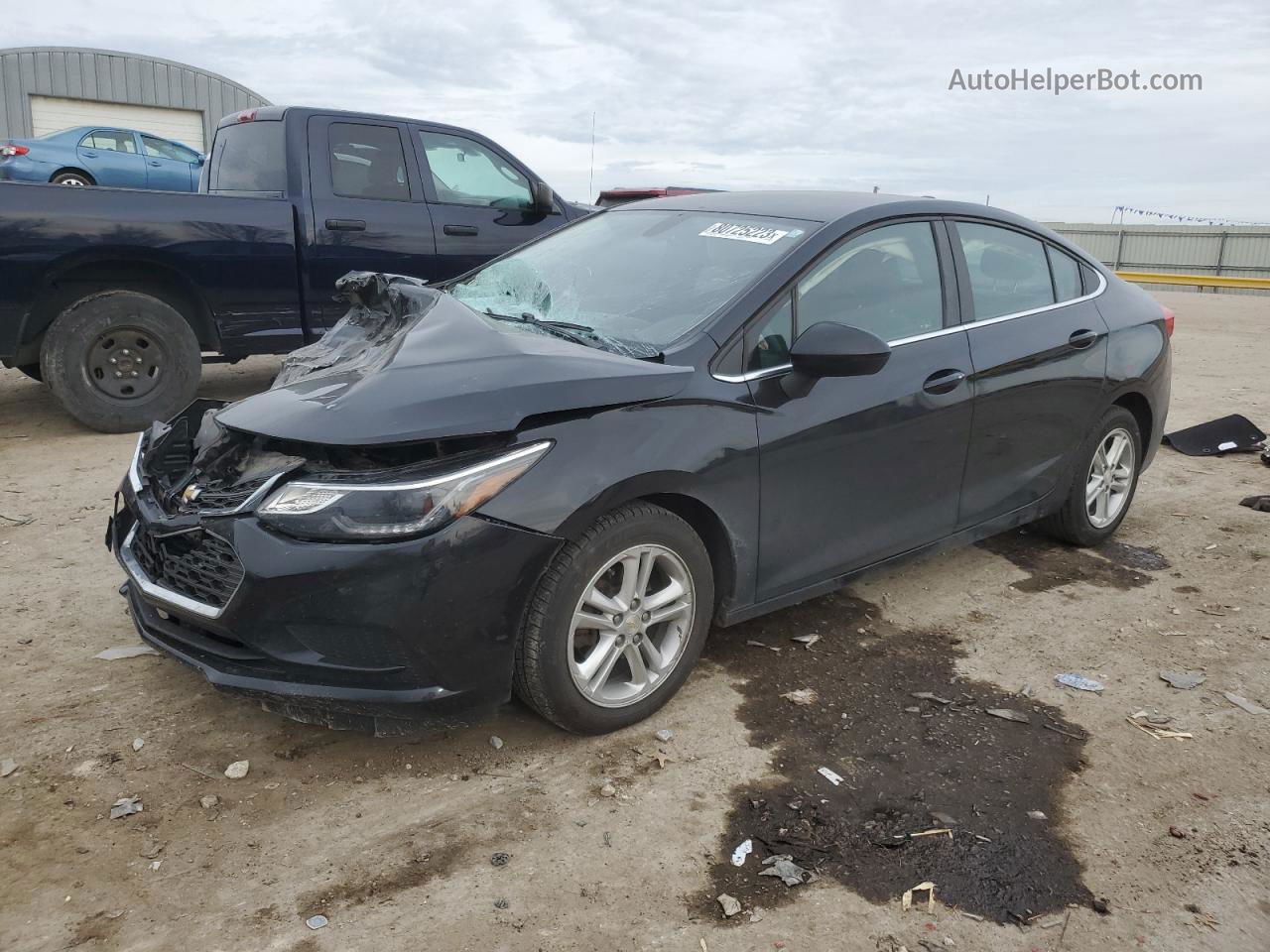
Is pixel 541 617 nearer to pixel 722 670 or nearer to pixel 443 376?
pixel 443 376

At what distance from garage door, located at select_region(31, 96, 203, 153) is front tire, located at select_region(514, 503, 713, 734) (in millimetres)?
26696

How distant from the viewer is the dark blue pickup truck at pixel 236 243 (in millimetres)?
6008

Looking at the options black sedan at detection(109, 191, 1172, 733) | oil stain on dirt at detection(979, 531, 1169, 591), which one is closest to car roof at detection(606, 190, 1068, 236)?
black sedan at detection(109, 191, 1172, 733)

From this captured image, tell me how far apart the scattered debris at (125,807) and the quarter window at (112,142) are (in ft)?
56.2

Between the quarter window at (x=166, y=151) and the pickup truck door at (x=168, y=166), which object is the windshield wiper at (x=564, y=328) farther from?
the quarter window at (x=166, y=151)

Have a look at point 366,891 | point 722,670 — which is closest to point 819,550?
point 722,670

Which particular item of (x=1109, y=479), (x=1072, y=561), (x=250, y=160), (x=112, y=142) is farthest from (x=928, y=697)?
(x=112, y=142)

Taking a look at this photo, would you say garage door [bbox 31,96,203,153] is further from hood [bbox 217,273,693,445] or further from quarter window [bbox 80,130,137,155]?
hood [bbox 217,273,693,445]

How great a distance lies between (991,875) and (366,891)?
157 cm

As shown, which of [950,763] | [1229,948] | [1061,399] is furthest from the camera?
[1061,399]

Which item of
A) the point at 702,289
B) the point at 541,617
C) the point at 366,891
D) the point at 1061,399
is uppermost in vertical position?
the point at 702,289

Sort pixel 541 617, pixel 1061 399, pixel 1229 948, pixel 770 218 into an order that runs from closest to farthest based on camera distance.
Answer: pixel 1229 948, pixel 541 617, pixel 770 218, pixel 1061 399

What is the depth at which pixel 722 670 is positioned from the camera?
3.66 m

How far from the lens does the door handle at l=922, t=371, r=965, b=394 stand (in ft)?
12.5
